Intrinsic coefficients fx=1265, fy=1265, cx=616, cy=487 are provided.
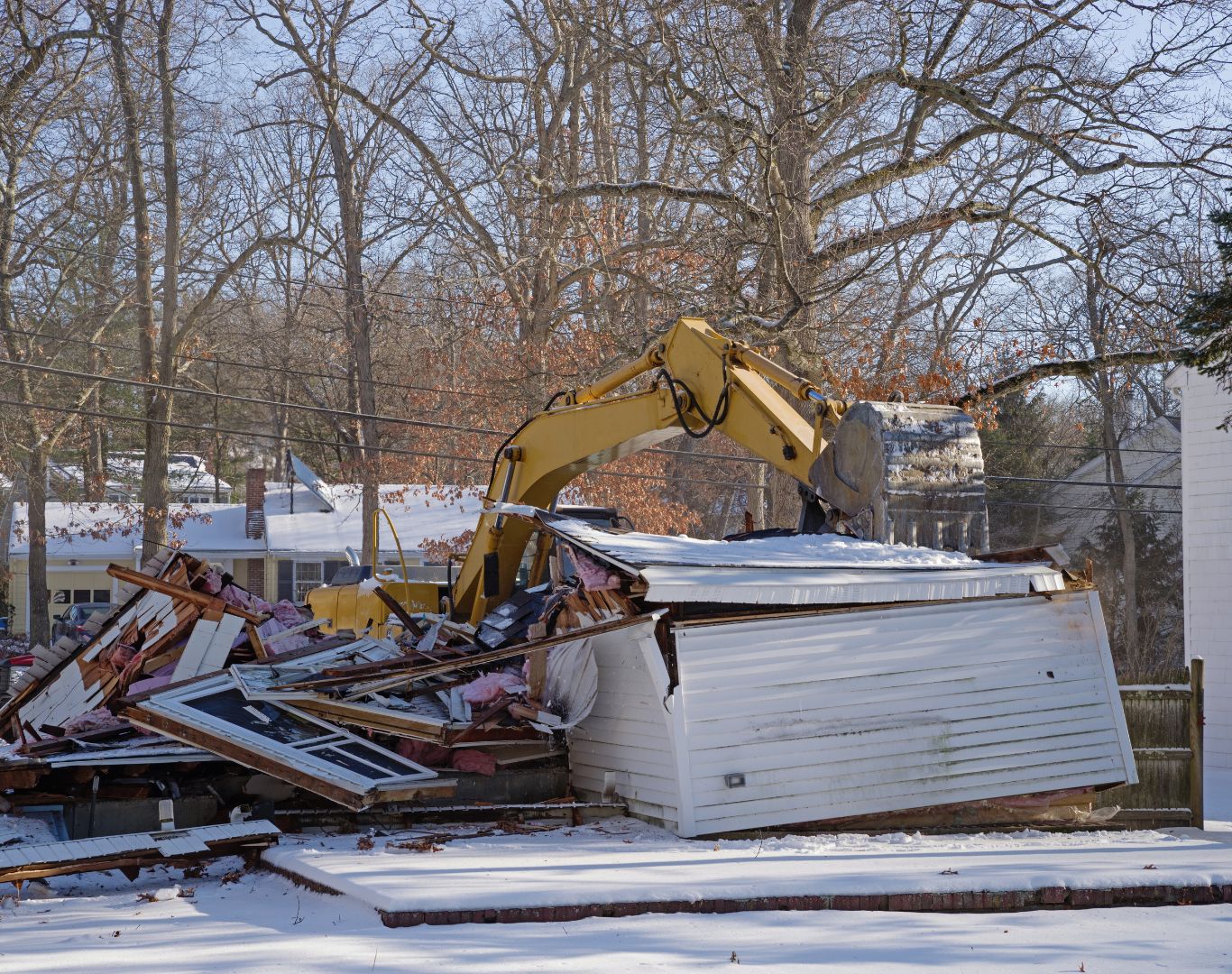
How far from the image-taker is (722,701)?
8.77m

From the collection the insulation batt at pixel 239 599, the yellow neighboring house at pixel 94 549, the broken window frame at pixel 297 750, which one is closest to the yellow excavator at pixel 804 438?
the insulation batt at pixel 239 599

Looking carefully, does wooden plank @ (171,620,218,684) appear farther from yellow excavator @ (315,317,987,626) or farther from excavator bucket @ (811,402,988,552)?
excavator bucket @ (811,402,988,552)

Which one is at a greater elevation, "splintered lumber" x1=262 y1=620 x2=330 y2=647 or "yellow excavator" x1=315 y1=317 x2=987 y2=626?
"yellow excavator" x1=315 y1=317 x2=987 y2=626

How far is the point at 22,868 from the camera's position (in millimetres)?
7035

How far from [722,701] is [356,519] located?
28.1 meters

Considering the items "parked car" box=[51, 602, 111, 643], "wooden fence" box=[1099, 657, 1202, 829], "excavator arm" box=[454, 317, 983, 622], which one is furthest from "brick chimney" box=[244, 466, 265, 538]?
"wooden fence" box=[1099, 657, 1202, 829]

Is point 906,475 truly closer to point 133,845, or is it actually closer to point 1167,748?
point 1167,748

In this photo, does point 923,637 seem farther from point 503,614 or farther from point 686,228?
point 686,228

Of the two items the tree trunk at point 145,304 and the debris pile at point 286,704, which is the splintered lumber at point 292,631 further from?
the tree trunk at point 145,304

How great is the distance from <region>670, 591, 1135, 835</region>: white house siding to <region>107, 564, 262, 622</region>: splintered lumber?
15.2ft

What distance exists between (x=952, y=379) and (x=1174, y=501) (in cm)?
2090

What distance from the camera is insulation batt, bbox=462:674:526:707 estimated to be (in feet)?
31.7

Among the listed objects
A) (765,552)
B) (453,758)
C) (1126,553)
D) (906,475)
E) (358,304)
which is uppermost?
(358,304)

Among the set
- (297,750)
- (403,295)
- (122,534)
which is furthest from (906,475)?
(122,534)
